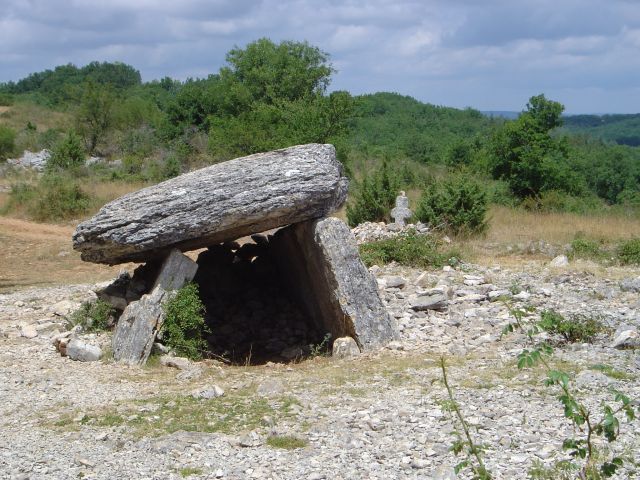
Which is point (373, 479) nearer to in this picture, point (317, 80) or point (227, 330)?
point (227, 330)

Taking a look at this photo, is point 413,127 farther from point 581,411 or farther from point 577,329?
point 581,411

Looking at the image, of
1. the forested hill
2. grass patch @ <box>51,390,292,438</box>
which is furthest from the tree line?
the forested hill

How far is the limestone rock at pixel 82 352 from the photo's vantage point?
8.84 m

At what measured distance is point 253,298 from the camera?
1189 cm

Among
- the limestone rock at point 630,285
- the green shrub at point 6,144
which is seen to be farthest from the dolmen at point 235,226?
the green shrub at point 6,144

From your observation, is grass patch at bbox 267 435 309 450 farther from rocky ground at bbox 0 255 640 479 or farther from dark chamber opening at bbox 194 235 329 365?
dark chamber opening at bbox 194 235 329 365

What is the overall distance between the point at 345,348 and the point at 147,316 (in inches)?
86.3

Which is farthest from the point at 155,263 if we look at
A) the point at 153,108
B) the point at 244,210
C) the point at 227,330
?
the point at 153,108

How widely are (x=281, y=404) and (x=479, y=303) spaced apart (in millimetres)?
3939

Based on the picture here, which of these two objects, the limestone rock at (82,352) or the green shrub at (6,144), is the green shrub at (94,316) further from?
the green shrub at (6,144)

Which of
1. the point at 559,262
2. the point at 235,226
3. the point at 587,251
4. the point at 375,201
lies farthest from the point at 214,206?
the point at 375,201

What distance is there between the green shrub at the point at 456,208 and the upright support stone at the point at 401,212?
312mm

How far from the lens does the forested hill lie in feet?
373

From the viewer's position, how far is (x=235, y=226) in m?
9.30
